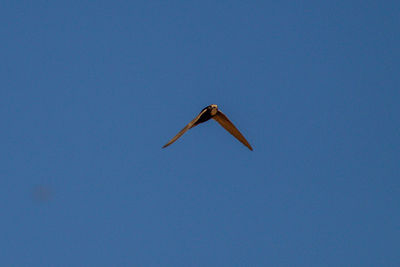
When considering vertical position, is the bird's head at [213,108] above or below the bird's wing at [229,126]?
above

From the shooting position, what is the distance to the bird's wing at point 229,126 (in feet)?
219

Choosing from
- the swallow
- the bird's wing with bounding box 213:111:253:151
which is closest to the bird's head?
the swallow

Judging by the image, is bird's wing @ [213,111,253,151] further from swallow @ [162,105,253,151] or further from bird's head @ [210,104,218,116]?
bird's head @ [210,104,218,116]

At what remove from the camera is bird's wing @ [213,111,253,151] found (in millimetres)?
66875

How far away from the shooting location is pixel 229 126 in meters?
67.9

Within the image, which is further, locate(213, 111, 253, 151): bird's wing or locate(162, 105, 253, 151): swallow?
locate(213, 111, 253, 151): bird's wing

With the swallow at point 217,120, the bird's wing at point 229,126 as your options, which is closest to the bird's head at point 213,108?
the swallow at point 217,120

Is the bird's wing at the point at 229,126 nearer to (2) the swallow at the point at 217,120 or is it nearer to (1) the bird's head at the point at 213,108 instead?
(2) the swallow at the point at 217,120

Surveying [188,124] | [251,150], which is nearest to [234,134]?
[251,150]

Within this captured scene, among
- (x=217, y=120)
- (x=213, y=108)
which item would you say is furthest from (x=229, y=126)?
(x=213, y=108)

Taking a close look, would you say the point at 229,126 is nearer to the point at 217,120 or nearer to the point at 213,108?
the point at 217,120

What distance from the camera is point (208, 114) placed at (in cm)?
6550

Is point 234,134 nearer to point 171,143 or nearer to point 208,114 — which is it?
point 208,114

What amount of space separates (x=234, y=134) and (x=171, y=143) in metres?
9.73
